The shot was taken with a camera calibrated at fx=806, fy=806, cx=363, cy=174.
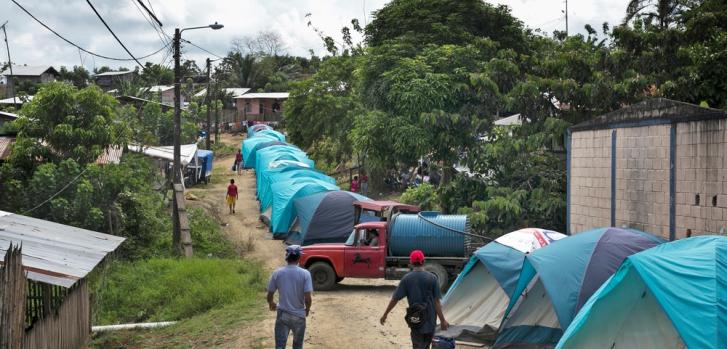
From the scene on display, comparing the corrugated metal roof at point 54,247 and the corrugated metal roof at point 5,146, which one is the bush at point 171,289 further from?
the corrugated metal roof at point 5,146

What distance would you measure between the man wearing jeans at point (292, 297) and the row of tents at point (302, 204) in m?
11.9

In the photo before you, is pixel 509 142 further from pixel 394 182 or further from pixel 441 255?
pixel 394 182

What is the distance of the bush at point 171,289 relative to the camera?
52.4 feet

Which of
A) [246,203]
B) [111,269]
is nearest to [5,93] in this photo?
[246,203]

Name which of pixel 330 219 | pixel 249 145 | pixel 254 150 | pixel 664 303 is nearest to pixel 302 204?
pixel 330 219

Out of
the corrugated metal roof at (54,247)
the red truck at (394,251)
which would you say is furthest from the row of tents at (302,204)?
the corrugated metal roof at (54,247)

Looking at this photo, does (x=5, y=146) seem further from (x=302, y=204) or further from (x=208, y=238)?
(x=302, y=204)

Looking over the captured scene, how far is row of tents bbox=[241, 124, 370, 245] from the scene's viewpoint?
21.2 metres

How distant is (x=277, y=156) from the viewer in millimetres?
31984

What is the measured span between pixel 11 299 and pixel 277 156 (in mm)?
23964

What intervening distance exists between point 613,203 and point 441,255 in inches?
145

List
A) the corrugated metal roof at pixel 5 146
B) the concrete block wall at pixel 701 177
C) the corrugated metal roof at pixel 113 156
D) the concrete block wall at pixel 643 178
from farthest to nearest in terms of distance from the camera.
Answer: the corrugated metal roof at pixel 113 156 < the corrugated metal roof at pixel 5 146 < the concrete block wall at pixel 643 178 < the concrete block wall at pixel 701 177

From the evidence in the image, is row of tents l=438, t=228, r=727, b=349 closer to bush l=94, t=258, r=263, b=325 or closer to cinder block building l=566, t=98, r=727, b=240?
cinder block building l=566, t=98, r=727, b=240

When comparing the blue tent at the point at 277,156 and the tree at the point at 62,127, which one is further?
the blue tent at the point at 277,156
